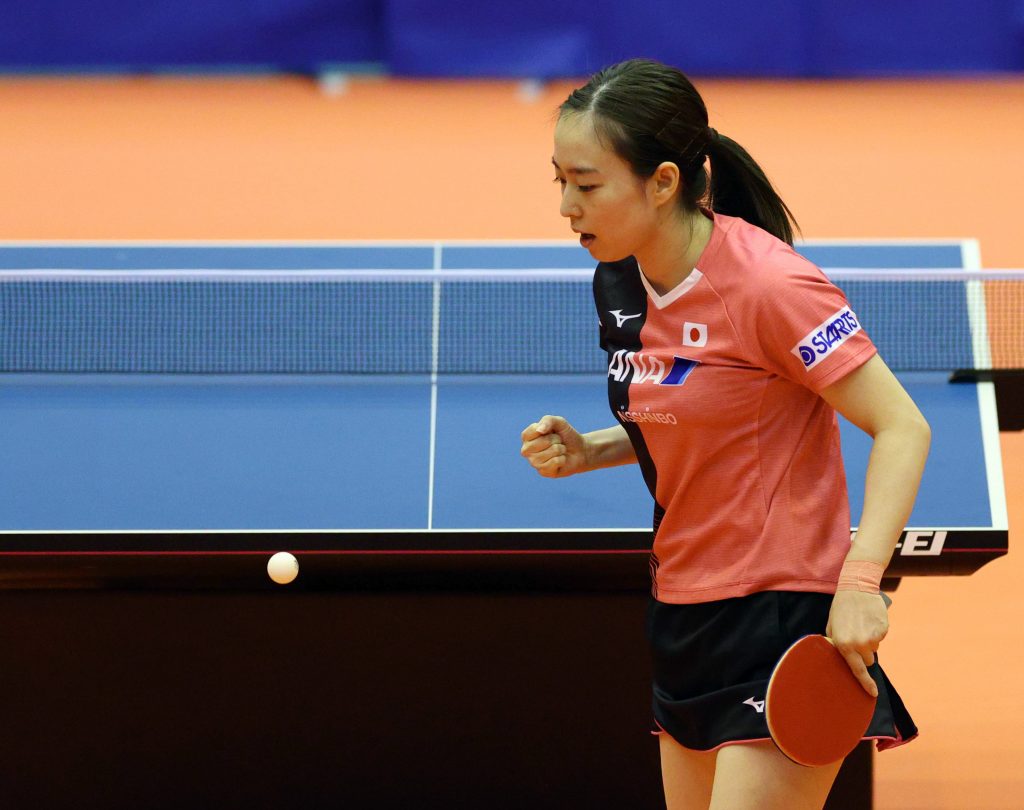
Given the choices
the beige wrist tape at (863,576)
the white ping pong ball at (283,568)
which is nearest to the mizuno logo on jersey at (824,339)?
the beige wrist tape at (863,576)

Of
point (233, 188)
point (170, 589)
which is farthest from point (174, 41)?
point (170, 589)

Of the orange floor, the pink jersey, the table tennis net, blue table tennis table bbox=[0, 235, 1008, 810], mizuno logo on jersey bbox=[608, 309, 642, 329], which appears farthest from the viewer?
the orange floor

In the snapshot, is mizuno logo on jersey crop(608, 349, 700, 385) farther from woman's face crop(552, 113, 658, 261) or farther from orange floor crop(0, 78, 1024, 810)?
orange floor crop(0, 78, 1024, 810)

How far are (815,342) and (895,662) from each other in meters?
3.28

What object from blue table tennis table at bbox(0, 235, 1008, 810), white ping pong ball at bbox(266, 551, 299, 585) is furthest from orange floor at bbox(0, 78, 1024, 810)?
white ping pong ball at bbox(266, 551, 299, 585)

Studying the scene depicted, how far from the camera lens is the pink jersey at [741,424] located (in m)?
2.16

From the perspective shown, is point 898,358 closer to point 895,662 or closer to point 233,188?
point 895,662

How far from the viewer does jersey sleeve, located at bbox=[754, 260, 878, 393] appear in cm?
208

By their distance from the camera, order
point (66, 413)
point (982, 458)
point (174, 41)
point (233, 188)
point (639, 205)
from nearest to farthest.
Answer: point (639, 205), point (982, 458), point (66, 413), point (233, 188), point (174, 41)

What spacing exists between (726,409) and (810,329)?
0.20 m

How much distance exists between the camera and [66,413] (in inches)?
160

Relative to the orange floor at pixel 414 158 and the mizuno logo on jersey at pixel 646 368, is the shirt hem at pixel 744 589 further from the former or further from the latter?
the orange floor at pixel 414 158

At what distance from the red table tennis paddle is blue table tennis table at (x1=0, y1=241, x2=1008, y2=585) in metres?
1.41

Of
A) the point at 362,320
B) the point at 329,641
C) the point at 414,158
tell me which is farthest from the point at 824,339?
the point at 414,158
